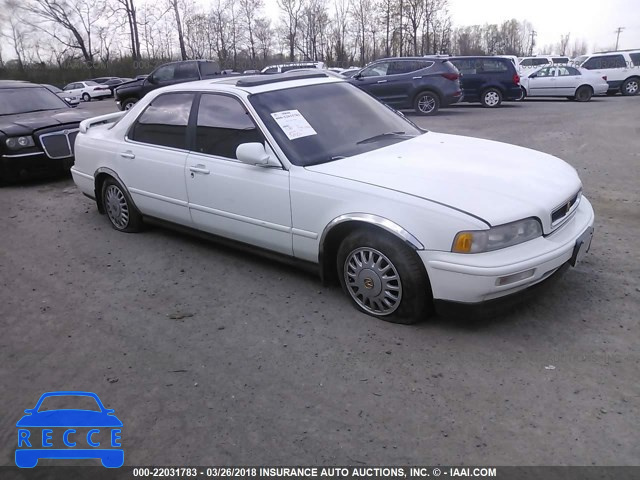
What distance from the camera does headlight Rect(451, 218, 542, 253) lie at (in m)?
3.20

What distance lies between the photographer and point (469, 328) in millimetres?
3578

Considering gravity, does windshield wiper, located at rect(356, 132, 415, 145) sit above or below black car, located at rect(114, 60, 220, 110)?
below

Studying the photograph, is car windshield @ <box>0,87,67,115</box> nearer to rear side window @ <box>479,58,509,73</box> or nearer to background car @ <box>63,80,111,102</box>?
rear side window @ <box>479,58,509,73</box>

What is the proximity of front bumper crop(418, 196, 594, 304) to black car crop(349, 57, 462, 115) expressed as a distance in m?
12.6

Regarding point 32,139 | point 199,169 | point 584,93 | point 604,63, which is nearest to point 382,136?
point 199,169

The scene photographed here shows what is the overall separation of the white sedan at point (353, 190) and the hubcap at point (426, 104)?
1148cm

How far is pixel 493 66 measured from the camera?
17.9m

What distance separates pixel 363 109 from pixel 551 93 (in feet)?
58.8

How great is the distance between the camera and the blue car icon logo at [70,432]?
8.66 feet

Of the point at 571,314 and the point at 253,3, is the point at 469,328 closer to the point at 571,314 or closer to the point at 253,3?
the point at 571,314

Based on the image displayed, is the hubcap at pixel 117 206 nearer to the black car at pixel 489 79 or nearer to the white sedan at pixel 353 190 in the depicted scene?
the white sedan at pixel 353 190

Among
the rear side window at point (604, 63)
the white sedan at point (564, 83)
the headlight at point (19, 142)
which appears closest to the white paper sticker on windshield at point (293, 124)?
the headlight at point (19, 142)

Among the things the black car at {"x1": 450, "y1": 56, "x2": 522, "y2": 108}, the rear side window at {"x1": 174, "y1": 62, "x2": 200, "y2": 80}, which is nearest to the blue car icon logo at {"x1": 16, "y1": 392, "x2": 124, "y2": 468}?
the rear side window at {"x1": 174, "y1": 62, "x2": 200, "y2": 80}

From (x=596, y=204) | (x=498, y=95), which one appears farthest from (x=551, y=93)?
Answer: (x=596, y=204)
